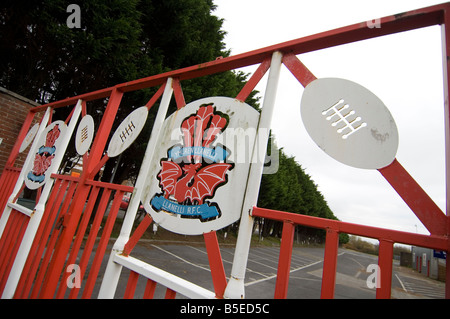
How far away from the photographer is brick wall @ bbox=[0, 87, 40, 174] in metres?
3.96

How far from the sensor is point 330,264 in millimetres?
970

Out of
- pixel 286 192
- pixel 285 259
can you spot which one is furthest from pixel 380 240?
pixel 286 192

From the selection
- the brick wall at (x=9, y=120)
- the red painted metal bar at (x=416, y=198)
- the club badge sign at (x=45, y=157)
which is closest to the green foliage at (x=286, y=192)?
the brick wall at (x=9, y=120)

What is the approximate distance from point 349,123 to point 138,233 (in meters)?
1.41

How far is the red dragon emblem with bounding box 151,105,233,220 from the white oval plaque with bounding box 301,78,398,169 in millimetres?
512

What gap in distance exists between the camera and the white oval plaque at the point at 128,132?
194 cm

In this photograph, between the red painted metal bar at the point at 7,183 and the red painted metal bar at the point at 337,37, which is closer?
the red painted metal bar at the point at 337,37

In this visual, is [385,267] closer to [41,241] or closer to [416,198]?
[416,198]

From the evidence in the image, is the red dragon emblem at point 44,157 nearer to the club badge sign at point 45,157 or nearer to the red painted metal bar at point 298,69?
the club badge sign at point 45,157

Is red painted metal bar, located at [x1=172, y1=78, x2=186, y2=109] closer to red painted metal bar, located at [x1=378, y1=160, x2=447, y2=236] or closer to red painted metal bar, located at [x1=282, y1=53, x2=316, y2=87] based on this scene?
red painted metal bar, located at [x1=282, y1=53, x2=316, y2=87]

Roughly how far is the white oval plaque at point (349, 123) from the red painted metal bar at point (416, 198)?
0.17 ft

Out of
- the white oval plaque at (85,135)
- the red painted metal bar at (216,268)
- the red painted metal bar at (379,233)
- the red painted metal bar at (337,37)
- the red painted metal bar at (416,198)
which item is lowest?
the red painted metal bar at (216,268)
